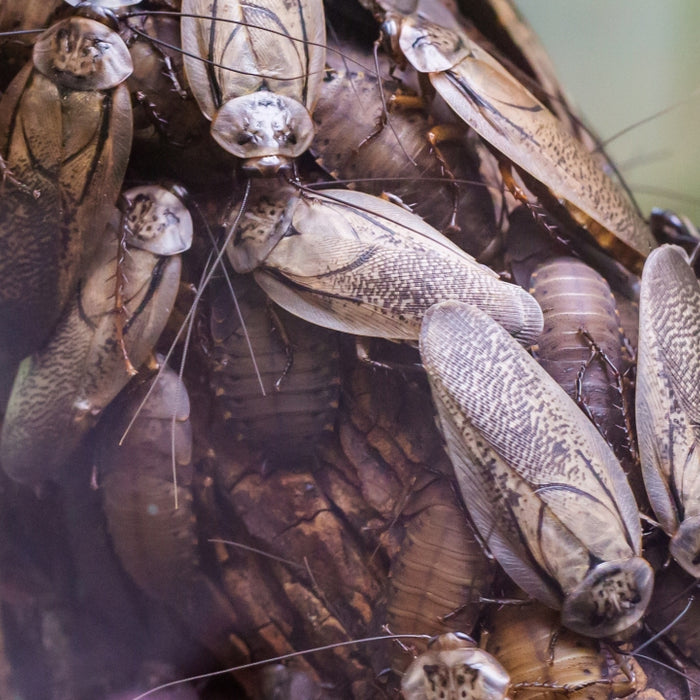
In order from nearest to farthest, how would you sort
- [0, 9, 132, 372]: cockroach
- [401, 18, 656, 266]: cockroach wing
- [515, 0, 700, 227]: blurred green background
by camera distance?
1. [0, 9, 132, 372]: cockroach
2. [401, 18, 656, 266]: cockroach wing
3. [515, 0, 700, 227]: blurred green background

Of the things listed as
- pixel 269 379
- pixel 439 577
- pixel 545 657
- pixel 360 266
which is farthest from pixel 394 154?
pixel 545 657

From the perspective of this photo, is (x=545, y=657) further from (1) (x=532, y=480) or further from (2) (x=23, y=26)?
(2) (x=23, y=26)

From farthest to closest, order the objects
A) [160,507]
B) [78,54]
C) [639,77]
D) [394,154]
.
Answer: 1. [639,77]
2. [394,154]
3. [160,507]
4. [78,54]

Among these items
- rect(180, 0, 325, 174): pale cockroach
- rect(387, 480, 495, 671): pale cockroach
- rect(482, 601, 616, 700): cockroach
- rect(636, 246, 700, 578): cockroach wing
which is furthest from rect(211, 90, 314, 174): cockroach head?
rect(482, 601, 616, 700): cockroach

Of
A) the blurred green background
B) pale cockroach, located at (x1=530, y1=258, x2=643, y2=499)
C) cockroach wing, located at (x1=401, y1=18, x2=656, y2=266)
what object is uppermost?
the blurred green background

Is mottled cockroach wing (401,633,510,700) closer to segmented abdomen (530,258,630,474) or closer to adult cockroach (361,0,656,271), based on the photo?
segmented abdomen (530,258,630,474)

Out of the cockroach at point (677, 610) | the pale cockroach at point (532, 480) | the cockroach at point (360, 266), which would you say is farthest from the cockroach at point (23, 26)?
the cockroach at point (677, 610)

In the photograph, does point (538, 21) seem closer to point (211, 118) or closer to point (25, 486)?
point (211, 118)
